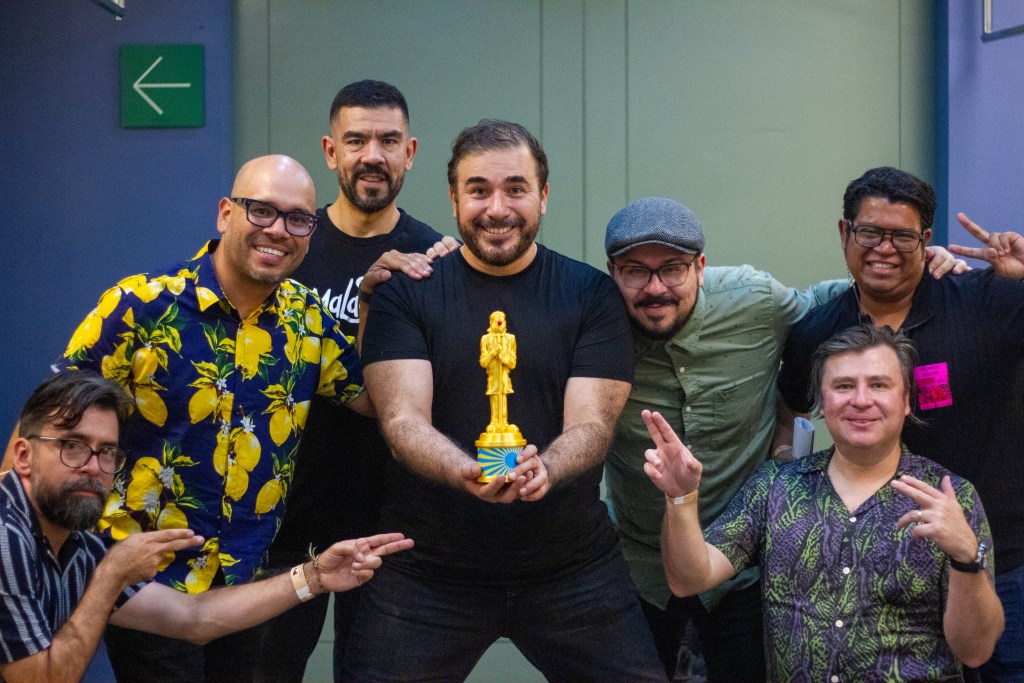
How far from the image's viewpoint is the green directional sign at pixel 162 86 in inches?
202

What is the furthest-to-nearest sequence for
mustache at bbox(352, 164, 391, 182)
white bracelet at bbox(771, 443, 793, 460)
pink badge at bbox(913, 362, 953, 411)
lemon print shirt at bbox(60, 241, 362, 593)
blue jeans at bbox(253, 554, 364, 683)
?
mustache at bbox(352, 164, 391, 182)
white bracelet at bbox(771, 443, 793, 460)
blue jeans at bbox(253, 554, 364, 683)
pink badge at bbox(913, 362, 953, 411)
lemon print shirt at bbox(60, 241, 362, 593)

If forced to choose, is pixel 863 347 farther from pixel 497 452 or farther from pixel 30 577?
pixel 30 577

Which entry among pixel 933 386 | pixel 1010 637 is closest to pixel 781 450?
pixel 933 386

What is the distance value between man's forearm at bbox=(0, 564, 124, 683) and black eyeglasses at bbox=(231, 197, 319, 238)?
1133 millimetres

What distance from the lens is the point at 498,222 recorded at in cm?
348

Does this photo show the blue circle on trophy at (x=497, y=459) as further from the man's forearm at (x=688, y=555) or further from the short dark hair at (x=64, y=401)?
the short dark hair at (x=64, y=401)

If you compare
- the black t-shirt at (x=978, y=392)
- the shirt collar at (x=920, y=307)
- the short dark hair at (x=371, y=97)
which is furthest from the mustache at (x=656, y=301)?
the short dark hair at (x=371, y=97)

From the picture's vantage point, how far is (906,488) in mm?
3137

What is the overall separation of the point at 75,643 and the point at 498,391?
131cm

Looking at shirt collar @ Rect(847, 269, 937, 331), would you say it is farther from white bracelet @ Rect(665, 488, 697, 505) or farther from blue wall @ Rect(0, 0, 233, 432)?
blue wall @ Rect(0, 0, 233, 432)

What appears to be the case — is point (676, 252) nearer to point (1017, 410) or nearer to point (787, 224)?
point (1017, 410)

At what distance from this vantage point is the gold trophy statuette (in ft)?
10.3

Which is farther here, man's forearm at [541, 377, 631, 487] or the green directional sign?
the green directional sign

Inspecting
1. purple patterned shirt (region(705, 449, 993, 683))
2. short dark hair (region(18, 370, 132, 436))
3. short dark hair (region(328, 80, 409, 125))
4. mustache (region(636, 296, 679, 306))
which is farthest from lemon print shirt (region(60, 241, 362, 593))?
purple patterned shirt (region(705, 449, 993, 683))
